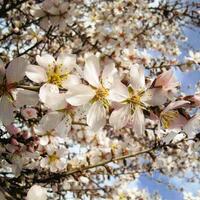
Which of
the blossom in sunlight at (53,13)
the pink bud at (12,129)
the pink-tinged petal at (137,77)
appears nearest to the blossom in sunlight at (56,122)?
the pink-tinged petal at (137,77)

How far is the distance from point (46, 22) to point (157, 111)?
2.17 metres

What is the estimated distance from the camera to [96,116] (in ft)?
5.74

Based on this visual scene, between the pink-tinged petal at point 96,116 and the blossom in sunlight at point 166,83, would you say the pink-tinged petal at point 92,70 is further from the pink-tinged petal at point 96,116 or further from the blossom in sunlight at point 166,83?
the blossom in sunlight at point 166,83

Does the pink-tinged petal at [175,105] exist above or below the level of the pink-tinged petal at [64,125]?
above

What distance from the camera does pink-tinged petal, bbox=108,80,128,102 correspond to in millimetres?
1658

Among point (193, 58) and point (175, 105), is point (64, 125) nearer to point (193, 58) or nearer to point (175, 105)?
point (175, 105)

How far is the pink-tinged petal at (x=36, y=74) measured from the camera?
171cm

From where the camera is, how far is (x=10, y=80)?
1.70 meters

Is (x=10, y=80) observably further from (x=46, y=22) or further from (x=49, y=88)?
(x=46, y=22)

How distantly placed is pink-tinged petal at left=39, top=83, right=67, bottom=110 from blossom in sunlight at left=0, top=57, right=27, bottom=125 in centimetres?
10

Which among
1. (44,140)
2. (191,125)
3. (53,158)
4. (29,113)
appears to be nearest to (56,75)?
(191,125)

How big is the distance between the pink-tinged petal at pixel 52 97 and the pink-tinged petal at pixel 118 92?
0.19 m

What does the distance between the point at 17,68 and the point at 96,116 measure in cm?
36

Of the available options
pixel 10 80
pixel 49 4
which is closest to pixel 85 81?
pixel 10 80
